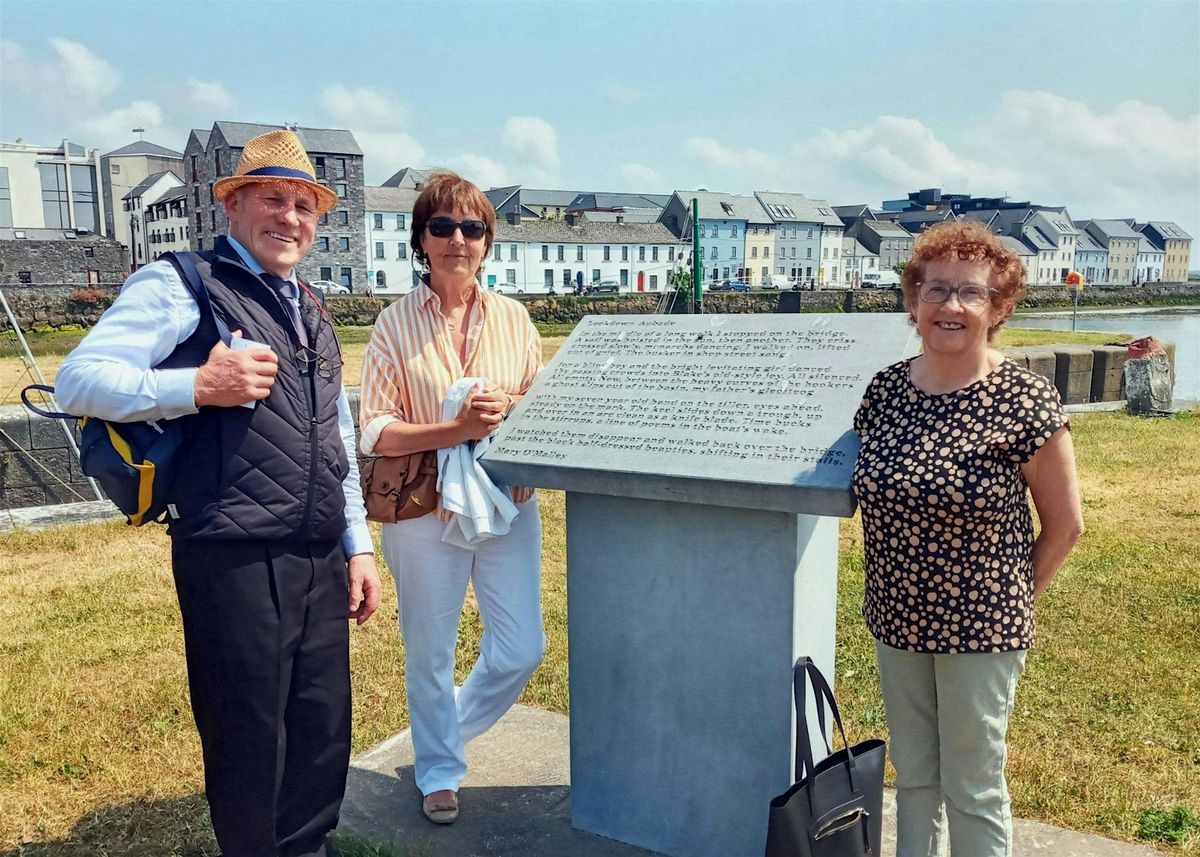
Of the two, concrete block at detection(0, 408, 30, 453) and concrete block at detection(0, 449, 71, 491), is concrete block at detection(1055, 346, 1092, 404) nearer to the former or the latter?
concrete block at detection(0, 449, 71, 491)

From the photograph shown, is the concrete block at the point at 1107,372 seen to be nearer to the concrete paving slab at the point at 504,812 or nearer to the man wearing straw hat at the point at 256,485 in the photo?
the concrete paving slab at the point at 504,812

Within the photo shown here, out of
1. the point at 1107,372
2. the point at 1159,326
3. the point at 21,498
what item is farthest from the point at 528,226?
the point at 21,498

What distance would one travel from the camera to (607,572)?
3.10 meters

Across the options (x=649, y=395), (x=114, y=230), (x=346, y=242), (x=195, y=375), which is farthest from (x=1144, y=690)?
(x=114, y=230)

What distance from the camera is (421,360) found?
3.11m

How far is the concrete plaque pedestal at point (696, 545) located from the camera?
2756 millimetres

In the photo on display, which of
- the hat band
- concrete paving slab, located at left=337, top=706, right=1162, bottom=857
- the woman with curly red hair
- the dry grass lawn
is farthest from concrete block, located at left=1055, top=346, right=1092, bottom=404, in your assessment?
the hat band

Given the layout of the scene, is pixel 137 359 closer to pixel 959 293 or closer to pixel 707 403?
pixel 707 403

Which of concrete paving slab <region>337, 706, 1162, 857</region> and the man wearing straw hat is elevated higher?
the man wearing straw hat

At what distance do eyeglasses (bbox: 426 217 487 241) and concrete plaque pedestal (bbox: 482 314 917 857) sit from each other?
573 millimetres

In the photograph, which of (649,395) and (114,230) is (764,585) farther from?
(114,230)

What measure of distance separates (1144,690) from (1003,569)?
2.61 m

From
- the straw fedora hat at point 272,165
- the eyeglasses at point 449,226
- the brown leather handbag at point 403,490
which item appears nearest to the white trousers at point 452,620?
the brown leather handbag at point 403,490

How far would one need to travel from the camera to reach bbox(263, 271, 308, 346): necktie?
2639mm
